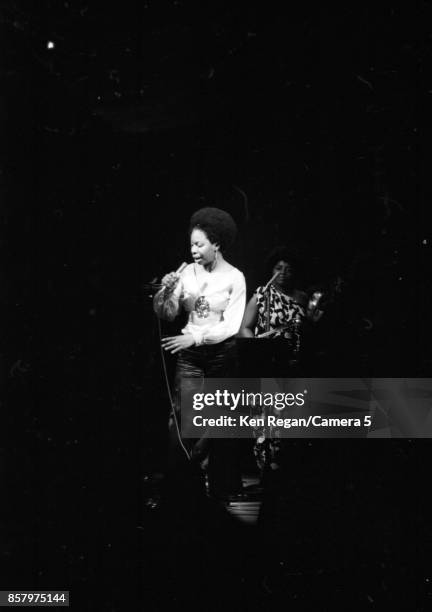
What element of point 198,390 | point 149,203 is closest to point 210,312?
point 198,390

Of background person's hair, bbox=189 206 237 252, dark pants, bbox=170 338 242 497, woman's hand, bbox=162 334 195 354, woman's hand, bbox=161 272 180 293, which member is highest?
background person's hair, bbox=189 206 237 252

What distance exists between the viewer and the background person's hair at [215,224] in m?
2.10

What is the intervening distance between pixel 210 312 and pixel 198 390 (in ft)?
0.87

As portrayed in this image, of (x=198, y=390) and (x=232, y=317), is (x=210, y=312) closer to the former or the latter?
(x=232, y=317)

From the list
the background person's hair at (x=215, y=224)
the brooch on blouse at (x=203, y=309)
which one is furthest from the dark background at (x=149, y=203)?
the brooch on blouse at (x=203, y=309)

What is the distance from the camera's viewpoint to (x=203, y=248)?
2.11 meters

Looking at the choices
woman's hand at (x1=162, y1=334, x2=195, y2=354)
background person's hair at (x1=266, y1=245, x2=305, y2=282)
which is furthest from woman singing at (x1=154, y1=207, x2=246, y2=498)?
background person's hair at (x1=266, y1=245, x2=305, y2=282)

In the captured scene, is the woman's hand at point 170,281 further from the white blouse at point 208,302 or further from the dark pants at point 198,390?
the dark pants at point 198,390

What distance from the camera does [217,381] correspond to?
2.11 meters

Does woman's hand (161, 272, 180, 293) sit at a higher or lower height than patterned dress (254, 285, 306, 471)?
higher

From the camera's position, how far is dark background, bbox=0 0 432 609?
2100 mm

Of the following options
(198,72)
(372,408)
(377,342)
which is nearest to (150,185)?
(198,72)

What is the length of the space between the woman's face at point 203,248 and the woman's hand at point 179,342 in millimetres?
255

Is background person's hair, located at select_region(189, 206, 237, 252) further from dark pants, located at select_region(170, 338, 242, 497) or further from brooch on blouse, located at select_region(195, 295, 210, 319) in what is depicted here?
dark pants, located at select_region(170, 338, 242, 497)
